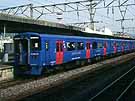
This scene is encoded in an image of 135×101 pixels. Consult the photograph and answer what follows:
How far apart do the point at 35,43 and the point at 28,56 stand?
94 centimetres

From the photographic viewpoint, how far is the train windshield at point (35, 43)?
18828mm

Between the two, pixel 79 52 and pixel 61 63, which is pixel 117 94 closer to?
pixel 61 63

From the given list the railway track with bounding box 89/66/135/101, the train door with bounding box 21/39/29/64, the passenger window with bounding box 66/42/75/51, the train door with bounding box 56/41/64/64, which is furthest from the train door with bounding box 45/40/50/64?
the railway track with bounding box 89/66/135/101

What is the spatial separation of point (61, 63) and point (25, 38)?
13.0ft

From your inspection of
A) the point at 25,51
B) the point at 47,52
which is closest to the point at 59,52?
the point at 47,52

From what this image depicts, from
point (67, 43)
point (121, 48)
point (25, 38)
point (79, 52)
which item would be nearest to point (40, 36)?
point (25, 38)

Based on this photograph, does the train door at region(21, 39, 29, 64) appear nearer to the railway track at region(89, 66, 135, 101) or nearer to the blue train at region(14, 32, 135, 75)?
the blue train at region(14, 32, 135, 75)

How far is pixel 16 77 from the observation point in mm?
19891

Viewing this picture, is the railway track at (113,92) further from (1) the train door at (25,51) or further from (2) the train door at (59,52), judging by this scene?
(1) the train door at (25,51)

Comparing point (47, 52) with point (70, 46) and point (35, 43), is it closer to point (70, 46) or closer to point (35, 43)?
point (35, 43)

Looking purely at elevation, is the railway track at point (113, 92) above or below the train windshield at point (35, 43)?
below

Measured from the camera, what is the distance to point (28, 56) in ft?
62.3

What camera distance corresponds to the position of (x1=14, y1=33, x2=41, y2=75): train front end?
741 inches

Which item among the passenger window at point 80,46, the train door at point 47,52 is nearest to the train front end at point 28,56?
the train door at point 47,52
